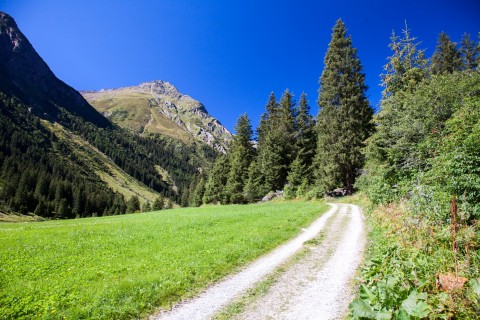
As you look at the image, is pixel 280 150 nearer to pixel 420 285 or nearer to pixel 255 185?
pixel 255 185

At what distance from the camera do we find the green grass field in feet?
26.2

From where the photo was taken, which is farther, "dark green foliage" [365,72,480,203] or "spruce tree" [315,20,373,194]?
"spruce tree" [315,20,373,194]

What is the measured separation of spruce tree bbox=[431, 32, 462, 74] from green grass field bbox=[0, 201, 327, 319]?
5714 cm

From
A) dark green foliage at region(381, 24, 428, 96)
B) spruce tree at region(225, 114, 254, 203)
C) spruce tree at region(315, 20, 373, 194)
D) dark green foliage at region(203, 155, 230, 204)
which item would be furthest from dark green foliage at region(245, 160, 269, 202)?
dark green foliage at region(381, 24, 428, 96)

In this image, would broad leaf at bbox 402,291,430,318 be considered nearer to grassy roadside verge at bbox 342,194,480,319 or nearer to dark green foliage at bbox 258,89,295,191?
grassy roadside verge at bbox 342,194,480,319

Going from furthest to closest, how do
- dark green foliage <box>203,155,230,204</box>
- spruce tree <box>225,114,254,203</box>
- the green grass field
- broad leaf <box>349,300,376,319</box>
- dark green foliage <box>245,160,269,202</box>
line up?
dark green foliage <box>203,155,230,204</box> < spruce tree <box>225,114,254,203</box> < dark green foliage <box>245,160,269,202</box> < the green grass field < broad leaf <box>349,300,376,319</box>

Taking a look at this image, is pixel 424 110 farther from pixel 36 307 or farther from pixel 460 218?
pixel 36 307

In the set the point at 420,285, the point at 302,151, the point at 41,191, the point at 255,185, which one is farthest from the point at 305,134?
the point at 41,191

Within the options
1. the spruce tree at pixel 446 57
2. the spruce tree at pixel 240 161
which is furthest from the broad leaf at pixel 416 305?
the spruce tree at pixel 446 57

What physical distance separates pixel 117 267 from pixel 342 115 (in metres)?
36.1

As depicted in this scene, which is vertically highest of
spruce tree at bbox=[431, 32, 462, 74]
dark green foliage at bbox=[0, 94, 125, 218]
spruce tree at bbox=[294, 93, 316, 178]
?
spruce tree at bbox=[431, 32, 462, 74]

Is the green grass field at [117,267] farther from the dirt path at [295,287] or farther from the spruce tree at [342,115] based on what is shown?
the spruce tree at [342,115]

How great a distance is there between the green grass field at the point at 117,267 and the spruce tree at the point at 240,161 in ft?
130

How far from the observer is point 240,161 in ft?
203
